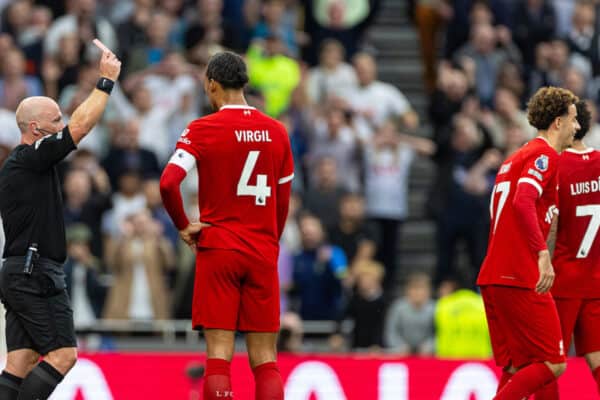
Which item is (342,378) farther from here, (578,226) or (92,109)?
(92,109)

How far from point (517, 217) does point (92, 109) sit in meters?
2.99

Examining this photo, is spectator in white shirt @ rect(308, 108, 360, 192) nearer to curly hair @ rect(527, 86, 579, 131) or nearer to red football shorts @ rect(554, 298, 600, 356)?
red football shorts @ rect(554, 298, 600, 356)

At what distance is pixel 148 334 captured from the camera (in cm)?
1859

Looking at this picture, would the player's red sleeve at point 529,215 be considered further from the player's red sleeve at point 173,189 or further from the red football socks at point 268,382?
the player's red sleeve at point 173,189

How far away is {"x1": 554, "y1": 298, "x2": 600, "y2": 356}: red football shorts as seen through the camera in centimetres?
1185

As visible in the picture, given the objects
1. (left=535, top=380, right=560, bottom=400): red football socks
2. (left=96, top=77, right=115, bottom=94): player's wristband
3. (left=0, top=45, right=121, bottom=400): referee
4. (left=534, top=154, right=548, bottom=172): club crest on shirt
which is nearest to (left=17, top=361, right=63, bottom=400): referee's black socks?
(left=0, top=45, right=121, bottom=400): referee

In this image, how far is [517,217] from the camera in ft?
36.6

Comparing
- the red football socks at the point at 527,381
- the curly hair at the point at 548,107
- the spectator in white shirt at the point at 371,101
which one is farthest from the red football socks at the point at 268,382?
the spectator in white shirt at the point at 371,101

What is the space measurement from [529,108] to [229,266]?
96.4 inches

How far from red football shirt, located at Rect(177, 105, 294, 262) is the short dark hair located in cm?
17

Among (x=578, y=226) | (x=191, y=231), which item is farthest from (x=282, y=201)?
(x=578, y=226)

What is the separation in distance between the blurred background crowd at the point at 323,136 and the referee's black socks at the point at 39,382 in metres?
5.83

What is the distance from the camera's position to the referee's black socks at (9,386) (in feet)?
36.8

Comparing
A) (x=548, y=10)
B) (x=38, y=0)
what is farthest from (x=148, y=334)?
(x=548, y=10)
